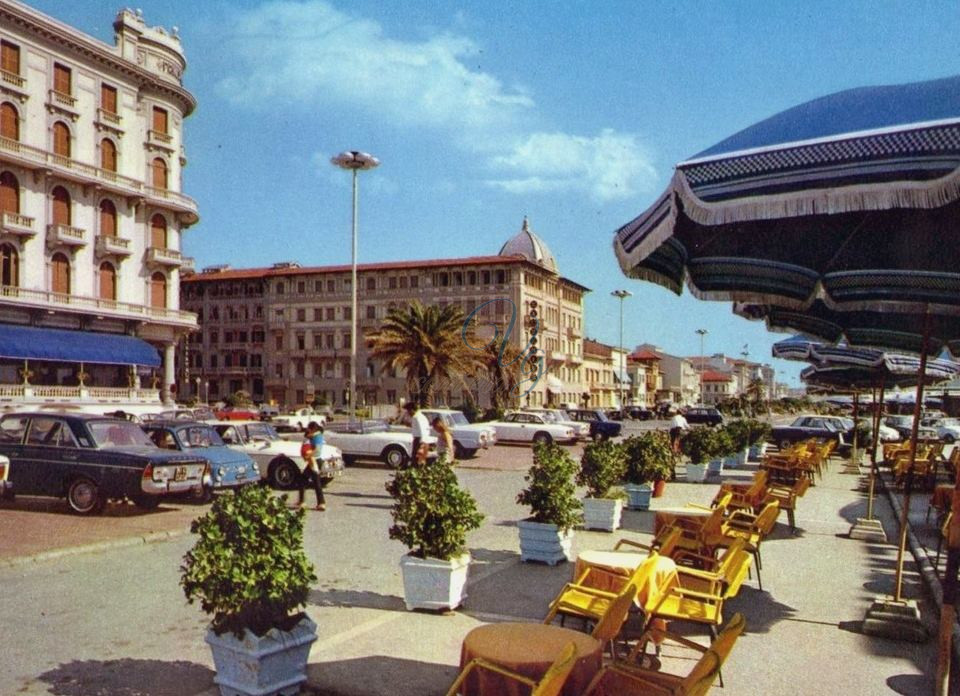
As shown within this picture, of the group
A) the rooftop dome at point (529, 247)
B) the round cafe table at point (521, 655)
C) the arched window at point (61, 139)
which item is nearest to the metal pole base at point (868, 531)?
the round cafe table at point (521, 655)

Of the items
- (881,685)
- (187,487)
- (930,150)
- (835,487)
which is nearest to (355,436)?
(187,487)

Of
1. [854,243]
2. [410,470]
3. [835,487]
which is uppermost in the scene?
[854,243]

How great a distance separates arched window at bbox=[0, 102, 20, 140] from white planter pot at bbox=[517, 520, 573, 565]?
37.5 meters

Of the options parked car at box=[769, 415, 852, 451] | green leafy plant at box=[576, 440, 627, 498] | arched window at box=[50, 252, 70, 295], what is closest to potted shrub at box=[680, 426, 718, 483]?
green leafy plant at box=[576, 440, 627, 498]

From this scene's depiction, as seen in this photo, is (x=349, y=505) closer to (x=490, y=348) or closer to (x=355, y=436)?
(x=355, y=436)

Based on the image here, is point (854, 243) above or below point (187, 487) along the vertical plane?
above

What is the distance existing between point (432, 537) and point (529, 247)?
84.5 metres

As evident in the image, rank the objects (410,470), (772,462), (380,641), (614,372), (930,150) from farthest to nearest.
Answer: (614,372) → (772,462) → (410,470) → (380,641) → (930,150)

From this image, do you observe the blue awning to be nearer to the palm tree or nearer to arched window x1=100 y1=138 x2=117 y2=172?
arched window x1=100 y1=138 x2=117 y2=172

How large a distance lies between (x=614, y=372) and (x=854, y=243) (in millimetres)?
106015

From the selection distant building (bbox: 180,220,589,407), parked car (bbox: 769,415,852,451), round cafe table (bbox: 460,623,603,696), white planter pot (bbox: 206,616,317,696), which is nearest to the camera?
round cafe table (bbox: 460,623,603,696)

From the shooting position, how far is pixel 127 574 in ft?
29.3

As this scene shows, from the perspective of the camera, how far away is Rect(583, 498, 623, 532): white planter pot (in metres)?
11.6

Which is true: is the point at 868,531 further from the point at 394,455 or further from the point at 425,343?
the point at 425,343
